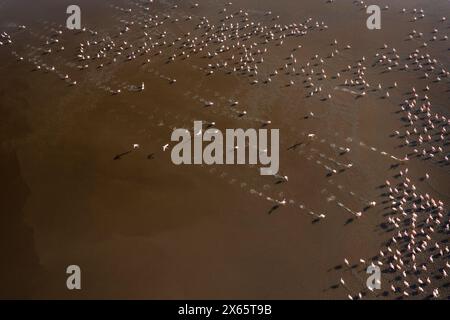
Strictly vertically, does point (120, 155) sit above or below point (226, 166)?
above

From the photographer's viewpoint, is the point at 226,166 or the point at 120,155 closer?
the point at 226,166

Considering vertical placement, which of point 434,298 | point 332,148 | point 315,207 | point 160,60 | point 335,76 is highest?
point 160,60

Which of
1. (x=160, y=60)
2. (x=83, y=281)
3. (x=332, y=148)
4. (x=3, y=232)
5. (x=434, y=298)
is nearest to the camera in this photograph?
(x=434, y=298)

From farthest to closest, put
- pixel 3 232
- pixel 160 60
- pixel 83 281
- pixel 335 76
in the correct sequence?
pixel 160 60 → pixel 335 76 → pixel 3 232 → pixel 83 281

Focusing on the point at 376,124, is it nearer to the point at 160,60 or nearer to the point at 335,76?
the point at 335,76

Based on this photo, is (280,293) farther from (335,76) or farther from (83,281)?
(335,76)

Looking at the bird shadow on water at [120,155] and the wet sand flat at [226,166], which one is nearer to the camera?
the wet sand flat at [226,166]

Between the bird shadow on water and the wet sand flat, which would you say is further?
the bird shadow on water

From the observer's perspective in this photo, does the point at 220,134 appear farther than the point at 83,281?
Yes

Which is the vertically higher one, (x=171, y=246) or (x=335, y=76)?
(x=335, y=76)

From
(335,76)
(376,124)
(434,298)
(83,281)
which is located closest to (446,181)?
(376,124)
